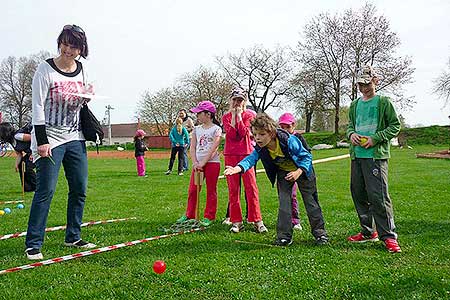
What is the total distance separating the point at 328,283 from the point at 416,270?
0.87 metres

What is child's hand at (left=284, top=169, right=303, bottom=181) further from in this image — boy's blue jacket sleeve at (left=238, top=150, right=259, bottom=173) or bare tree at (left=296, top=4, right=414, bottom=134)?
bare tree at (left=296, top=4, right=414, bottom=134)

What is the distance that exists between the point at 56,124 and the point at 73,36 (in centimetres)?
97

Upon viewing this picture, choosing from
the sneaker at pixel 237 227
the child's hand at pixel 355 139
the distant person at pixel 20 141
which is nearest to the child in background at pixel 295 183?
the child's hand at pixel 355 139

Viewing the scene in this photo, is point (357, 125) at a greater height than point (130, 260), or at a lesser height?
greater

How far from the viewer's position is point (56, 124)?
507cm

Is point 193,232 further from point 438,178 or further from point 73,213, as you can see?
point 438,178

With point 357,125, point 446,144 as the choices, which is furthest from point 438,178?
point 446,144

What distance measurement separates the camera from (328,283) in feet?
12.8

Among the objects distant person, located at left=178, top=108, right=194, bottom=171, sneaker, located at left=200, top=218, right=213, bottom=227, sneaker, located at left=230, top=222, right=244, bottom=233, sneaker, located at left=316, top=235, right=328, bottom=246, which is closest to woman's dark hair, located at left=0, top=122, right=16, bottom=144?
distant person, located at left=178, top=108, right=194, bottom=171

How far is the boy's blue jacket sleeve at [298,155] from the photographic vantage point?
533 cm

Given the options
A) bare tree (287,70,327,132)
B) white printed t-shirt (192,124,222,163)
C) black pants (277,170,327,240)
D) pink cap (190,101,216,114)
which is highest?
bare tree (287,70,327,132)

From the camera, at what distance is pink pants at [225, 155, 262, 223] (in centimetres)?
623

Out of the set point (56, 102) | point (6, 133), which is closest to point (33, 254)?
point (56, 102)

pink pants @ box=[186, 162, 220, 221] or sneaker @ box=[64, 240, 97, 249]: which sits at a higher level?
pink pants @ box=[186, 162, 220, 221]
